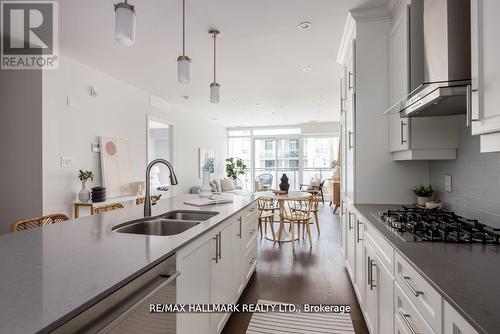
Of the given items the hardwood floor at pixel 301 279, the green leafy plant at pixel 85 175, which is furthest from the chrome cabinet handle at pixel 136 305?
the green leafy plant at pixel 85 175

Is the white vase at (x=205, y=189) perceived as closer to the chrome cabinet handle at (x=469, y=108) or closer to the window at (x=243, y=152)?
the chrome cabinet handle at (x=469, y=108)

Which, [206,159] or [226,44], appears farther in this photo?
[206,159]

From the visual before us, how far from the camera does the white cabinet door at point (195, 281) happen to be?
1.22 metres

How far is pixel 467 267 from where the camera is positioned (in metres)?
0.98

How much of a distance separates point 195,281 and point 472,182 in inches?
72.4

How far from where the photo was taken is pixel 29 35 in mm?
2906

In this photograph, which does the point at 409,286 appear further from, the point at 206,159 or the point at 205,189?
the point at 206,159

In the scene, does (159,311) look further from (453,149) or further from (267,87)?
(267,87)

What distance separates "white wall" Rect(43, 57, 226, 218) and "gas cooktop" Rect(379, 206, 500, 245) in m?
3.77

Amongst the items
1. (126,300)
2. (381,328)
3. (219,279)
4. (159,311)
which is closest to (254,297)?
(219,279)

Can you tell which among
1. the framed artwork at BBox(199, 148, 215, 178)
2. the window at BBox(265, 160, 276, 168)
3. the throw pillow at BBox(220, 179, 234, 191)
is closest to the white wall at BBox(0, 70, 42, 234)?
the framed artwork at BBox(199, 148, 215, 178)

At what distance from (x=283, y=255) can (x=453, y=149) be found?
7.89 ft

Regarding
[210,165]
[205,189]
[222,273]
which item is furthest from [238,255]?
[210,165]

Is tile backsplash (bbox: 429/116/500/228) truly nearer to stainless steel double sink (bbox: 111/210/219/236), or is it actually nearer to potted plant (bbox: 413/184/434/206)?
potted plant (bbox: 413/184/434/206)
